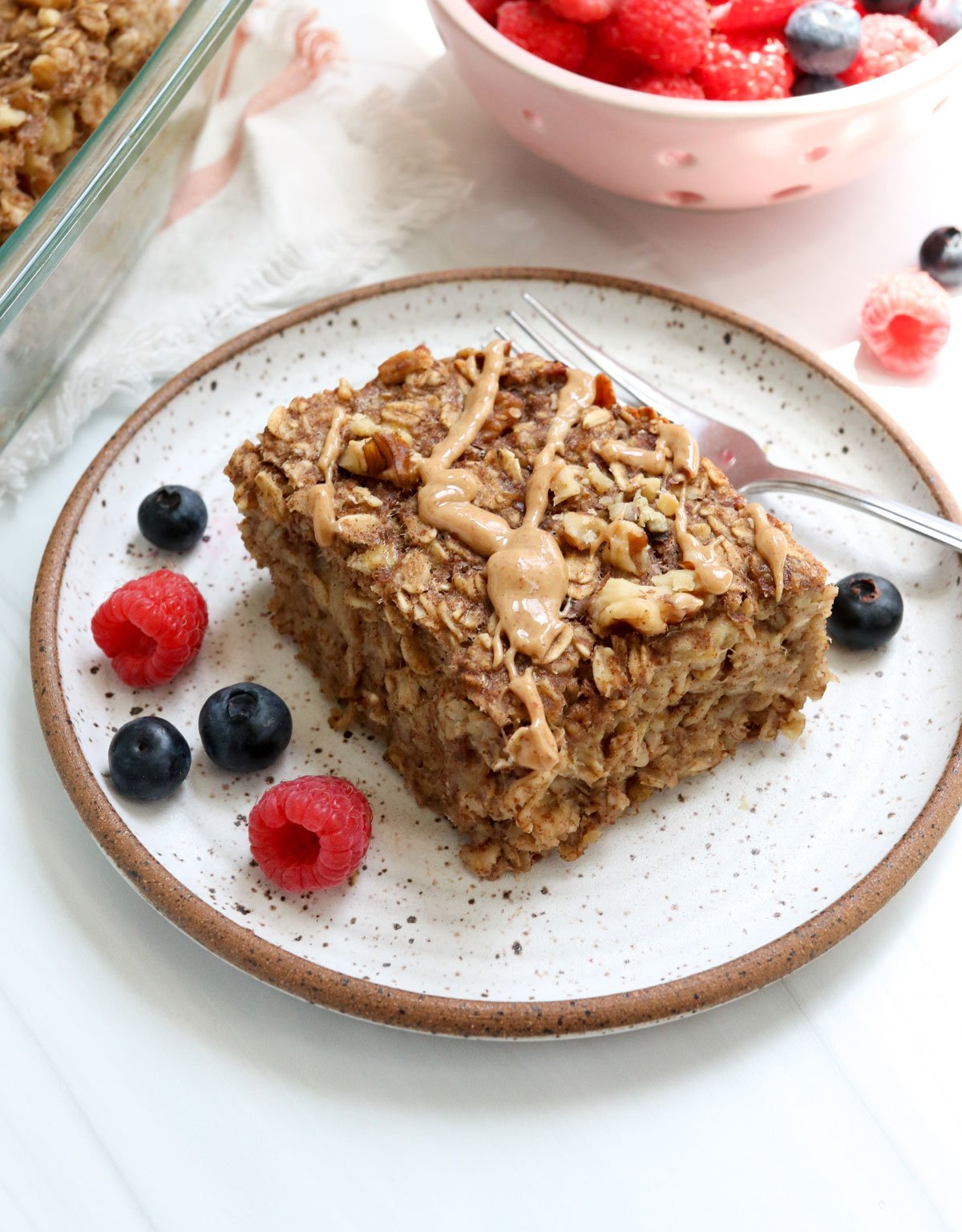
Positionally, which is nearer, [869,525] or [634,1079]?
[634,1079]

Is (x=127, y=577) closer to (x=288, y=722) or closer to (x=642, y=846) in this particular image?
(x=288, y=722)

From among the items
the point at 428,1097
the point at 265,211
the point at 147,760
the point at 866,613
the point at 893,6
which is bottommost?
the point at 428,1097

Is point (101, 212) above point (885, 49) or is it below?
above

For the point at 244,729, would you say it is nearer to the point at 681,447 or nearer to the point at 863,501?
the point at 681,447

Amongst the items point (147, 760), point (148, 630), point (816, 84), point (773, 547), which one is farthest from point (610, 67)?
point (147, 760)

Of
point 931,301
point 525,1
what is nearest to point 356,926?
point 931,301

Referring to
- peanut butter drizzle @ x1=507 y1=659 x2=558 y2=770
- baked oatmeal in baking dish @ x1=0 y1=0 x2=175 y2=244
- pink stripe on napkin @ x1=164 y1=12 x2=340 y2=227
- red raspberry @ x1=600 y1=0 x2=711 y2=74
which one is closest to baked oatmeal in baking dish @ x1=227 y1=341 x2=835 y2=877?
peanut butter drizzle @ x1=507 y1=659 x2=558 y2=770
